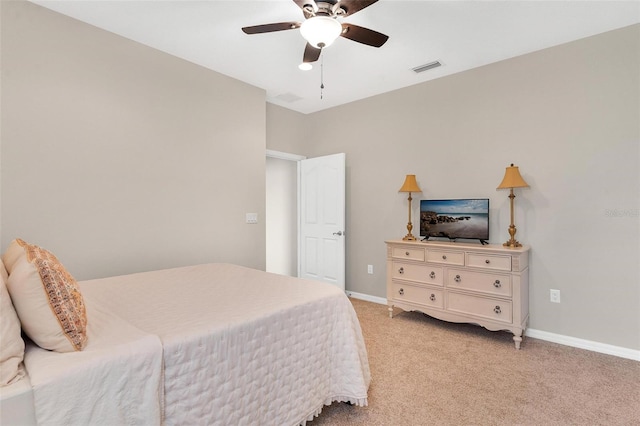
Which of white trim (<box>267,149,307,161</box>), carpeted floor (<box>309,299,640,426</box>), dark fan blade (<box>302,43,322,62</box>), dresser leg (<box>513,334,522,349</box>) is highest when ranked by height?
dark fan blade (<box>302,43,322,62</box>)

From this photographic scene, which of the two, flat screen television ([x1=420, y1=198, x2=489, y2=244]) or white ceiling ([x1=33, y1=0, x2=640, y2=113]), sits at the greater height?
white ceiling ([x1=33, y1=0, x2=640, y2=113])

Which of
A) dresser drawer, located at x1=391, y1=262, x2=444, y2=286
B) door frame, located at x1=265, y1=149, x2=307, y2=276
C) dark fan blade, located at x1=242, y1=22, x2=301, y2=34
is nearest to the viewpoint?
dark fan blade, located at x1=242, y1=22, x2=301, y2=34

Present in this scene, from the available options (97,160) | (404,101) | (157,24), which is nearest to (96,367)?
(97,160)

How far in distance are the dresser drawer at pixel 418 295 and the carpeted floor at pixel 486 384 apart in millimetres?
299

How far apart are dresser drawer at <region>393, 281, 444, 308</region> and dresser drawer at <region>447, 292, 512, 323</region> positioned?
4.2 inches

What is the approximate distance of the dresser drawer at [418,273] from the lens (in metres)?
3.20

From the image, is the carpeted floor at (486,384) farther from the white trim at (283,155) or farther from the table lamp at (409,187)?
the white trim at (283,155)

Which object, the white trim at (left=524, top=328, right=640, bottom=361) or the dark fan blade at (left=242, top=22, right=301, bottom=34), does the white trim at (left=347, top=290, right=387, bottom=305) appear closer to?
the white trim at (left=524, top=328, right=640, bottom=361)

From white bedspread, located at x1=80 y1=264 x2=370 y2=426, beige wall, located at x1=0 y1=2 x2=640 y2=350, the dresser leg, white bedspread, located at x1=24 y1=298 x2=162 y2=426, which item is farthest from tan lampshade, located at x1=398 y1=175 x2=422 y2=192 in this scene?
white bedspread, located at x1=24 y1=298 x2=162 y2=426

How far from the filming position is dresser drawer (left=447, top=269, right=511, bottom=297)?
2.83 metres

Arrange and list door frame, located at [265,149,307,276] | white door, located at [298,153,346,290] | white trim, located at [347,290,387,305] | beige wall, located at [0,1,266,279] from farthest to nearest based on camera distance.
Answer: door frame, located at [265,149,307,276], white door, located at [298,153,346,290], white trim, located at [347,290,387,305], beige wall, located at [0,1,266,279]

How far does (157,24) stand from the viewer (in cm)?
261

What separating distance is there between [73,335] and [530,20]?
348cm

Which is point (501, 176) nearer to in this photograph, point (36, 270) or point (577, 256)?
point (577, 256)
